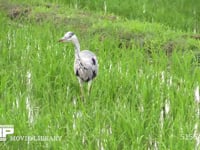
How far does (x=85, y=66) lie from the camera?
4891 millimetres

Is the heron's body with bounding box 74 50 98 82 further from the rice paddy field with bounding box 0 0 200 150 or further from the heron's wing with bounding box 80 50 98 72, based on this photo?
the rice paddy field with bounding box 0 0 200 150

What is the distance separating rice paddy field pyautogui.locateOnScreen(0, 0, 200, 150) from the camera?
386cm

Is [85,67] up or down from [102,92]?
up

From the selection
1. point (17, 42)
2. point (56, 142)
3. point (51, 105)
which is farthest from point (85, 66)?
point (17, 42)

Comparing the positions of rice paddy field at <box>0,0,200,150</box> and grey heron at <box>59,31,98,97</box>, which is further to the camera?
grey heron at <box>59,31,98,97</box>

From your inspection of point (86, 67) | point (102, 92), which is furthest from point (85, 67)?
point (102, 92)

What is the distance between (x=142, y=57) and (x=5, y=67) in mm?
1638

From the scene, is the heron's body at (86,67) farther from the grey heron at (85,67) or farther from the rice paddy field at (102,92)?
the rice paddy field at (102,92)

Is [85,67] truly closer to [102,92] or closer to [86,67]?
[86,67]

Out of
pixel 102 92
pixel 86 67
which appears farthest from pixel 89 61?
pixel 102 92

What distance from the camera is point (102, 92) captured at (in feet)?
16.2

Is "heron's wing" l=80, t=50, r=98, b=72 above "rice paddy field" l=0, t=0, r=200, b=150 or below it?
above

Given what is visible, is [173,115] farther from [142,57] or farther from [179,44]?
[179,44]

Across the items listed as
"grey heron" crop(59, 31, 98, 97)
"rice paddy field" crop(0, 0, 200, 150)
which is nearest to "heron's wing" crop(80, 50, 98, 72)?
"grey heron" crop(59, 31, 98, 97)
